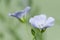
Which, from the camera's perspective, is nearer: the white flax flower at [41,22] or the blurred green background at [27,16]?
the white flax flower at [41,22]

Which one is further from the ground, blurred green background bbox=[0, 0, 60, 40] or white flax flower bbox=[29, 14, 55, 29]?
blurred green background bbox=[0, 0, 60, 40]

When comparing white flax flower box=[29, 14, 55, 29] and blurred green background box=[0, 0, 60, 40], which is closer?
white flax flower box=[29, 14, 55, 29]

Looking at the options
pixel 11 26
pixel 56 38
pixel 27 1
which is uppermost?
pixel 27 1

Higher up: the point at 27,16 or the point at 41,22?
the point at 27,16

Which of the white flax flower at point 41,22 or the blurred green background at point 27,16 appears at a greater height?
the blurred green background at point 27,16

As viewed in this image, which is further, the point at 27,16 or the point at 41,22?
the point at 27,16

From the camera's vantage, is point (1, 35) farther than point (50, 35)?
Yes

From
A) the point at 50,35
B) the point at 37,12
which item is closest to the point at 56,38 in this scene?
the point at 50,35

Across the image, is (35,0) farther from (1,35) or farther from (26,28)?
(1,35)
